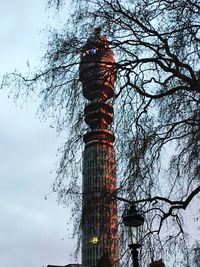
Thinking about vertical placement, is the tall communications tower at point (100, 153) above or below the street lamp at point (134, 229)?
above

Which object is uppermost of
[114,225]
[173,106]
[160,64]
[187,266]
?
[160,64]

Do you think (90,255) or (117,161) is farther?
(90,255)

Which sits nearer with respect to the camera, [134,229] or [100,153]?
[134,229]

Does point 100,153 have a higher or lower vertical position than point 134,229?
higher

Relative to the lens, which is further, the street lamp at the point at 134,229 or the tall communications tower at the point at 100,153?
the tall communications tower at the point at 100,153

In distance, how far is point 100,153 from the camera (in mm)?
16484

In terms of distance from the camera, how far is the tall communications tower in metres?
15.6

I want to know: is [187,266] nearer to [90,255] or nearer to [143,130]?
[143,130]

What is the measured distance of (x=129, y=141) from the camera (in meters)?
16.3

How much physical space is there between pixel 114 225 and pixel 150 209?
1.04 metres

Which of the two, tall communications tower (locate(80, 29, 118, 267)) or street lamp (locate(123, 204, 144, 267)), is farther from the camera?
tall communications tower (locate(80, 29, 118, 267))

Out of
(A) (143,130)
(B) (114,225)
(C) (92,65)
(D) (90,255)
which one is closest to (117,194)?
(B) (114,225)

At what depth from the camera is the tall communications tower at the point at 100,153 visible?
15641 mm

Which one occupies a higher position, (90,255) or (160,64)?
(90,255)
